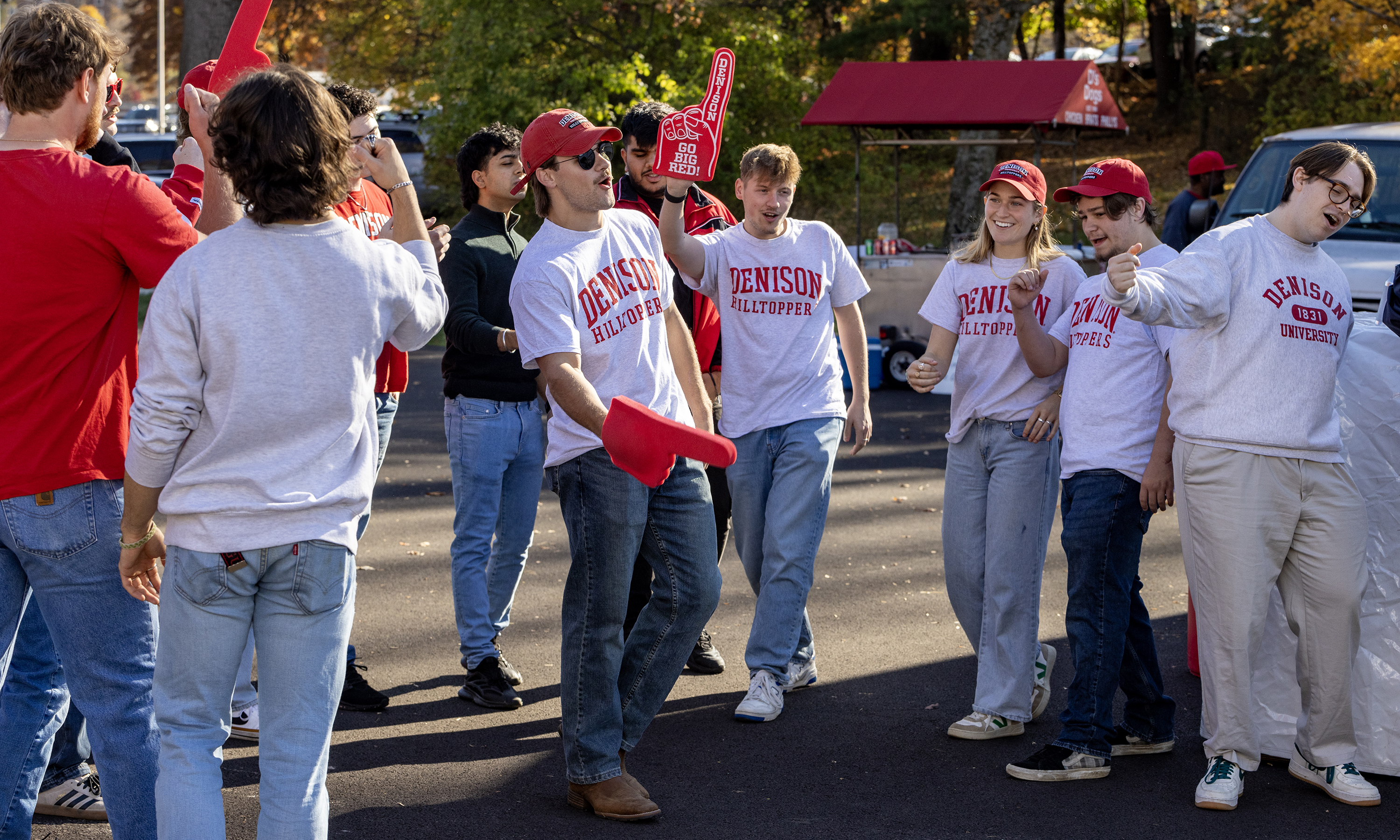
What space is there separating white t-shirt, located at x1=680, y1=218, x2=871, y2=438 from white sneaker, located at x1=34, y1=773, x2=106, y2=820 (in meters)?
2.49

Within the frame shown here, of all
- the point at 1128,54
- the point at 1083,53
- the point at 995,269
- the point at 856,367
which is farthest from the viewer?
the point at 1128,54

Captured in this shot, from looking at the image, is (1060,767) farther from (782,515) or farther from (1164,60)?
(1164,60)

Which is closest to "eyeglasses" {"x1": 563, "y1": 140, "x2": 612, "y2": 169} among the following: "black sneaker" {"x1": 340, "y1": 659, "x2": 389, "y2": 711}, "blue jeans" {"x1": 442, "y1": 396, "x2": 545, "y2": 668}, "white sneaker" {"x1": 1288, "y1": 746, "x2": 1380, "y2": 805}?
"blue jeans" {"x1": 442, "y1": 396, "x2": 545, "y2": 668}

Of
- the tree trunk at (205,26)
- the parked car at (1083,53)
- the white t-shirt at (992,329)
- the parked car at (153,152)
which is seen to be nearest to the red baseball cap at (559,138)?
the white t-shirt at (992,329)

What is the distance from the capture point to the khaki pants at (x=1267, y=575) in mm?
3908

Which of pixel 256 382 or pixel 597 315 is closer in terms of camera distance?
pixel 256 382

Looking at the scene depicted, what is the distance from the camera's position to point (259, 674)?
2775 millimetres

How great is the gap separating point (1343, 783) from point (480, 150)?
3.74 m

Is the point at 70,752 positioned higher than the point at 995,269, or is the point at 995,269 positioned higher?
the point at 995,269

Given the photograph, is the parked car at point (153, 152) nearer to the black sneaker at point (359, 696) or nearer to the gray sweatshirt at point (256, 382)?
Answer: the black sneaker at point (359, 696)

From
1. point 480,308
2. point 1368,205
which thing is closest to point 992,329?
point 480,308

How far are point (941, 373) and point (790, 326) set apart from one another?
695 millimetres

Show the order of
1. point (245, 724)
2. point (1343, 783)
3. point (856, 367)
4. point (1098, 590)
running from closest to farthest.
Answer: point (1343, 783) < point (1098, 590) < point (245, 724) < point (856, 367)

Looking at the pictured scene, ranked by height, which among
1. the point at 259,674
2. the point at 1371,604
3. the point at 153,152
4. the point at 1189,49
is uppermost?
the point at 1189,49
